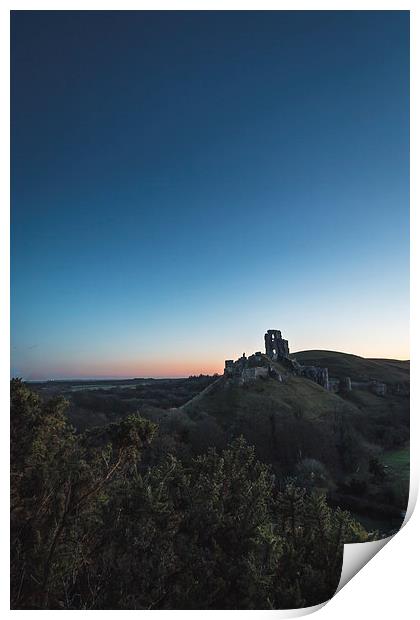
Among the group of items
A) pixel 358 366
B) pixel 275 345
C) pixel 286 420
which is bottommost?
pixel 286 420

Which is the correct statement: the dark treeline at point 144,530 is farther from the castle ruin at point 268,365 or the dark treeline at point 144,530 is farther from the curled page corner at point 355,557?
the castle ruin at point 268,365

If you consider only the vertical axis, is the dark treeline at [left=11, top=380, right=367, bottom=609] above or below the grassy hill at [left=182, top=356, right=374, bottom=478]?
below

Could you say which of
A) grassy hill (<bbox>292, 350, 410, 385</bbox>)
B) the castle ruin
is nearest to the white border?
grassy hill (<bbox>292, 350, 410, 385</bbox>)

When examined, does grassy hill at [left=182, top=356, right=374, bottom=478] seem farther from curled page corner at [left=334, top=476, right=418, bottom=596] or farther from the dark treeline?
curled page corner at [left=334, top=476, right=418, bottom=596]

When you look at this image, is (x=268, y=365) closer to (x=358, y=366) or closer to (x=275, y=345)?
(x=275, y=345)

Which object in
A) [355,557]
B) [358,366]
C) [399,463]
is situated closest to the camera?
[355,557]
